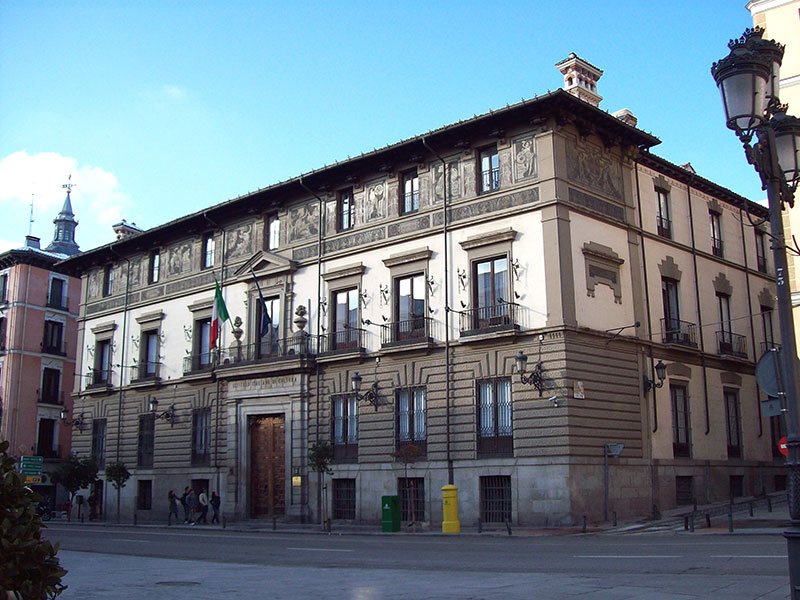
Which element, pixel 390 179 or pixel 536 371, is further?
pixel 390 179

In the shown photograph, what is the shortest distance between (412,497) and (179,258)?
19581 millimetres

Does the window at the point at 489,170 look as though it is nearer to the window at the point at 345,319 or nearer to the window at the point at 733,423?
the window at the point at 345,319

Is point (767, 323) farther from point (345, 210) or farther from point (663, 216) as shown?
point (345, 210)

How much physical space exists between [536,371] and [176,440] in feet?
68.1

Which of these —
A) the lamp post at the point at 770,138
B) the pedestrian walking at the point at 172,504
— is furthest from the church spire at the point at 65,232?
the lamp post at the point at 770,138

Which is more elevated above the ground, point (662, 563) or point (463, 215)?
point (463, 215)

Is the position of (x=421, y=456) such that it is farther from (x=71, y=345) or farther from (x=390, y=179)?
(x=71, y=345)

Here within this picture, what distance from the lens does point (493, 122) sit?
30062mm

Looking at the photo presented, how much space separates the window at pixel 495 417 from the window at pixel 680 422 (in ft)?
23.3

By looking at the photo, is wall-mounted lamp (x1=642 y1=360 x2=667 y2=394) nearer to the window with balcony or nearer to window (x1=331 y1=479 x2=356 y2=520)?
window (x1=331 y1=479 x2=356 y2=520)

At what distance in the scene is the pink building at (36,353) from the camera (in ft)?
186

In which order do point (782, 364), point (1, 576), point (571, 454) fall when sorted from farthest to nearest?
point (571, 454), point (782, 364), point (1, 576)

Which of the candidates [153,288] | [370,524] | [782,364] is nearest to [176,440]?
[153,288]

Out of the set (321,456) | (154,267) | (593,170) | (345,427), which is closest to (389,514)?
(321,456)
